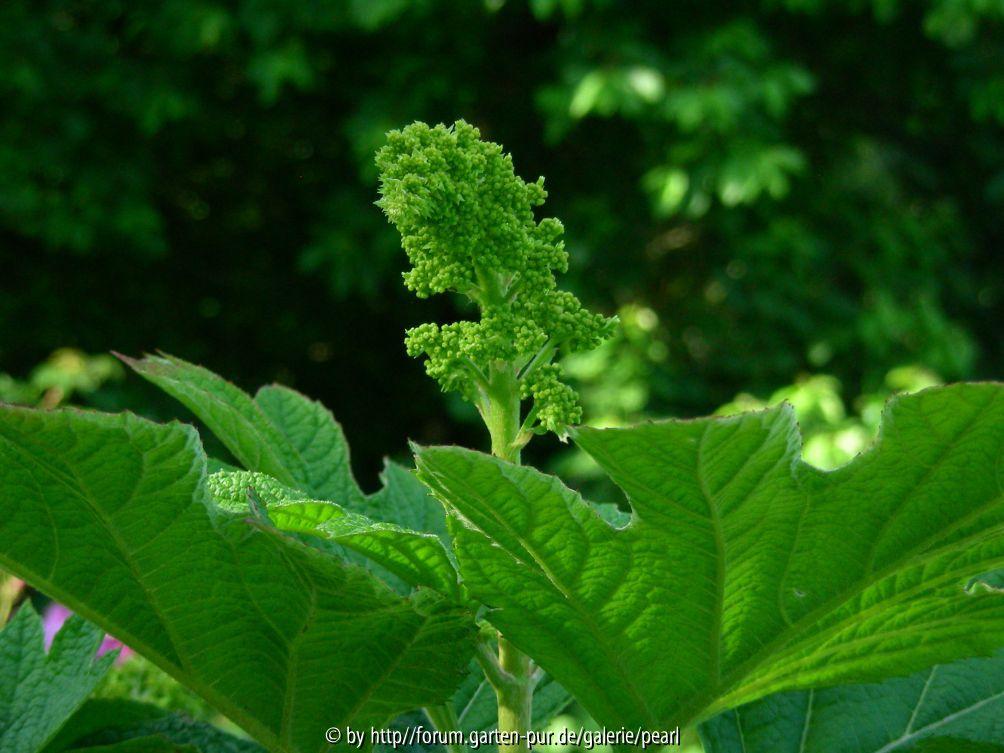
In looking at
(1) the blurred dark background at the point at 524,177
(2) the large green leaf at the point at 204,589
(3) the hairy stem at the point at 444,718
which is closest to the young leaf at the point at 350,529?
(2) the large green leaf at the point at 204,589

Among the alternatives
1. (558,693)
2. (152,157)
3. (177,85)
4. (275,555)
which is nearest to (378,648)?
(275,555)

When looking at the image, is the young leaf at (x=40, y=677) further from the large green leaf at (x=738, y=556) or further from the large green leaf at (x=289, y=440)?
the large green leaf at (x=738, y=556)

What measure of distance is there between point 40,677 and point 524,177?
16.4ft

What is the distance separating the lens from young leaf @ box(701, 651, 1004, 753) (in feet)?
2.18

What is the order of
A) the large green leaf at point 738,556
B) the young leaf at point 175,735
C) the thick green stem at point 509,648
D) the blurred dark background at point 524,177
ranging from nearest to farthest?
the large green leaf at point 738,556, the thick green stem at point 509,648, the young leaf at point 175,735, the blurred dark background at point 524,177

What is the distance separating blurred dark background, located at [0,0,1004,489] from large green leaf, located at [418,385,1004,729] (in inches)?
157

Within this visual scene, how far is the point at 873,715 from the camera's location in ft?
2.22

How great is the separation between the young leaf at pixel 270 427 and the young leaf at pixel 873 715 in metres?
0.27

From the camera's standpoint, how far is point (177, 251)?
6.10m

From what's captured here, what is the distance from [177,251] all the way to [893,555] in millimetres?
5898

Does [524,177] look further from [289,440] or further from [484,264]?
[484,264]

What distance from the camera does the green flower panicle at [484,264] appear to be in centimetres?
58

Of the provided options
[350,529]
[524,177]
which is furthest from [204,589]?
[524,177]

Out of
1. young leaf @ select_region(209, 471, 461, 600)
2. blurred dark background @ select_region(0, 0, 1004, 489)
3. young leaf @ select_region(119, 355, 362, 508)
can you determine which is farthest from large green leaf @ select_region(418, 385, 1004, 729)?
blurred dark background @ select_region(0, 0, 1004, 489)
